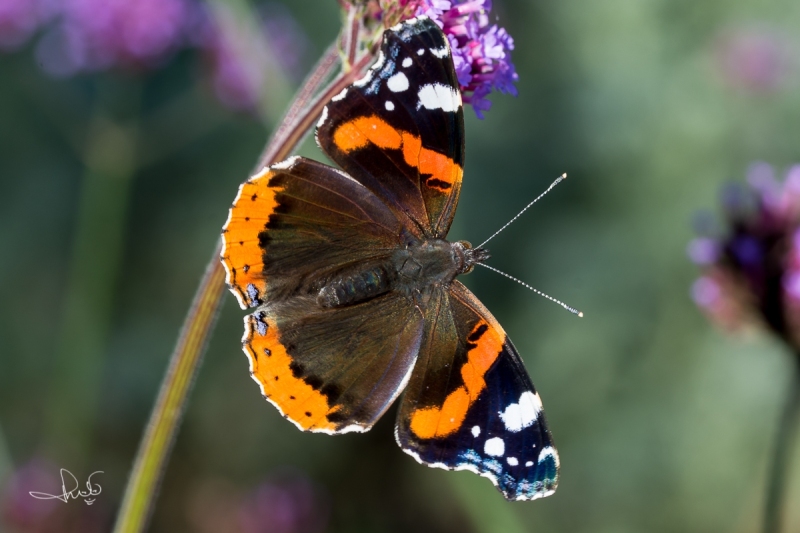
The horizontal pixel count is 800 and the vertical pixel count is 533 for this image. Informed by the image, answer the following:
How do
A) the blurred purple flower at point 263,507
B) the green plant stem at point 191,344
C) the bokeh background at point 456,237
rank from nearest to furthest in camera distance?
1. the green plant stem at point 191,344
2. the blurred purple flower at point 263,507
3. the bokeh background at point 456,237

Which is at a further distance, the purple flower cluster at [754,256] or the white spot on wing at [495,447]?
the purple flower cluster at [754,256]

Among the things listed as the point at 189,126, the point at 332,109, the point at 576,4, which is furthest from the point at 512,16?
the point at 332,109

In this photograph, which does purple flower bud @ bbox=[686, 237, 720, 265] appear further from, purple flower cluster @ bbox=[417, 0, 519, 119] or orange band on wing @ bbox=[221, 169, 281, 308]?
orange band on wing @ bbox=[221, 169, 281, 308]

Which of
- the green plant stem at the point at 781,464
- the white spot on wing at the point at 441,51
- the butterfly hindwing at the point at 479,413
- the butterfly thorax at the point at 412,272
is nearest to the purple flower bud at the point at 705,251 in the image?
the green plant stem at the point at 781,464

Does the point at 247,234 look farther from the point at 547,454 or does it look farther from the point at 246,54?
the point at 246,54

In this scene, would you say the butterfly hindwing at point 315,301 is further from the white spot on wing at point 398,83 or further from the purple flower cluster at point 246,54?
the purple flower cluster at point 246,54

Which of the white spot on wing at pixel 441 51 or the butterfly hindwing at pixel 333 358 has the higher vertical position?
the white spot on wing at pixel 441 51
